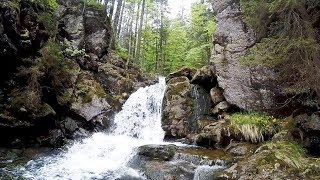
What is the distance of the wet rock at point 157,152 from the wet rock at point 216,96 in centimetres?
479

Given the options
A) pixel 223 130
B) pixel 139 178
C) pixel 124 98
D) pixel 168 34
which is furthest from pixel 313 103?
pixel 168 34

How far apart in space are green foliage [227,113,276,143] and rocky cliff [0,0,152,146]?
6.44 m

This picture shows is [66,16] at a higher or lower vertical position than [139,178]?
higher

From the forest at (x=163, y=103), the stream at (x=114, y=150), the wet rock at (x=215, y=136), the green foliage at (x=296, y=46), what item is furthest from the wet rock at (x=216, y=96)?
the green foliage at (x=296, y=46)

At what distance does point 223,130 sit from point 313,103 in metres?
3.29

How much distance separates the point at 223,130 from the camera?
1150cm

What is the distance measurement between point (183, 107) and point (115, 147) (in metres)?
4.43

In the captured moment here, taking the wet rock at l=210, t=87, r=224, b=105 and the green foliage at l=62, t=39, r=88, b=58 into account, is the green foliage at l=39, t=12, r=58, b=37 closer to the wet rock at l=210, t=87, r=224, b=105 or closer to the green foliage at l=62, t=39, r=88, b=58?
the green foliage at l=62, t=39, r=88, b=58

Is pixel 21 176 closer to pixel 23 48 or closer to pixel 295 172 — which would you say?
pixel 23 48

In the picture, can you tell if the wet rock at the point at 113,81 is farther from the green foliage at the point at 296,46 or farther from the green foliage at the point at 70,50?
the green foliage at the point at 296,46

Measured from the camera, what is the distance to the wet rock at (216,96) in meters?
14.1

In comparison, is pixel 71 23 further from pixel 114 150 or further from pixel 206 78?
pixel 114 150

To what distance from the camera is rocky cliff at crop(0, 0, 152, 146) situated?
1076 centimetres

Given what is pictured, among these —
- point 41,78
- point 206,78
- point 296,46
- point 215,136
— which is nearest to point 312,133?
point 296,46
